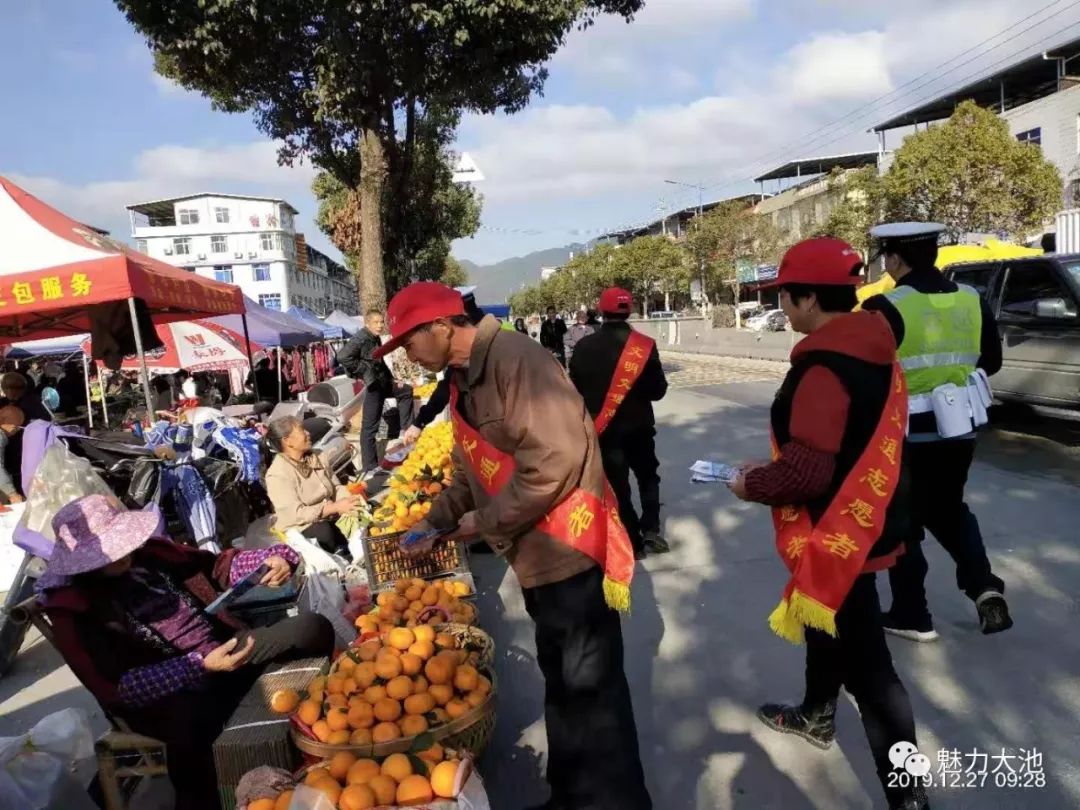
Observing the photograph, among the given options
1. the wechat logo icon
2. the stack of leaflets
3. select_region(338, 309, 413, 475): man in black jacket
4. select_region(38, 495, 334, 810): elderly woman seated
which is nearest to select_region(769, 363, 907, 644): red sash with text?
the stack of leaflets

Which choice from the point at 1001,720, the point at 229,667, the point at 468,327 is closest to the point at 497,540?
the point at 468,327

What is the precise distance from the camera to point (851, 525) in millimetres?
2254

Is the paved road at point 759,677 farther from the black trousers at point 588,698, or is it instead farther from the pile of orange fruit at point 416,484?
the pile of orange fruit at point 416,484

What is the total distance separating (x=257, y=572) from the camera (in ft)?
9.80

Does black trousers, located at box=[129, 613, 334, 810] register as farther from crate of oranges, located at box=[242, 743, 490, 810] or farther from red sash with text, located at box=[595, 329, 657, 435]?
red sash with text, located at box=[595, 329, 657, 435]

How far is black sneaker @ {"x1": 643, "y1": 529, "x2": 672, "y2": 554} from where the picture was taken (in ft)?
17.5

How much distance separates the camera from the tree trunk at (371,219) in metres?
12.8

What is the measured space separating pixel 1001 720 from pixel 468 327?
262cm

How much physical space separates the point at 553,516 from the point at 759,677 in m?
1.81

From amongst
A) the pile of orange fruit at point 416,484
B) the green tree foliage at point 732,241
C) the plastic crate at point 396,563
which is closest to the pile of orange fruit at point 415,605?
the plastic crate at point 396,563

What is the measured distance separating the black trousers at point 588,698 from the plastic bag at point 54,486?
3.04 m

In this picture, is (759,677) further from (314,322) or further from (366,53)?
(314,322)

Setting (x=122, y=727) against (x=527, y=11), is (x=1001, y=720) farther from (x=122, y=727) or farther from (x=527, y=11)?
(x=527, y=11)

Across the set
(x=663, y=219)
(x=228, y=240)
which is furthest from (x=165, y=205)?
(x=663, y=219)
